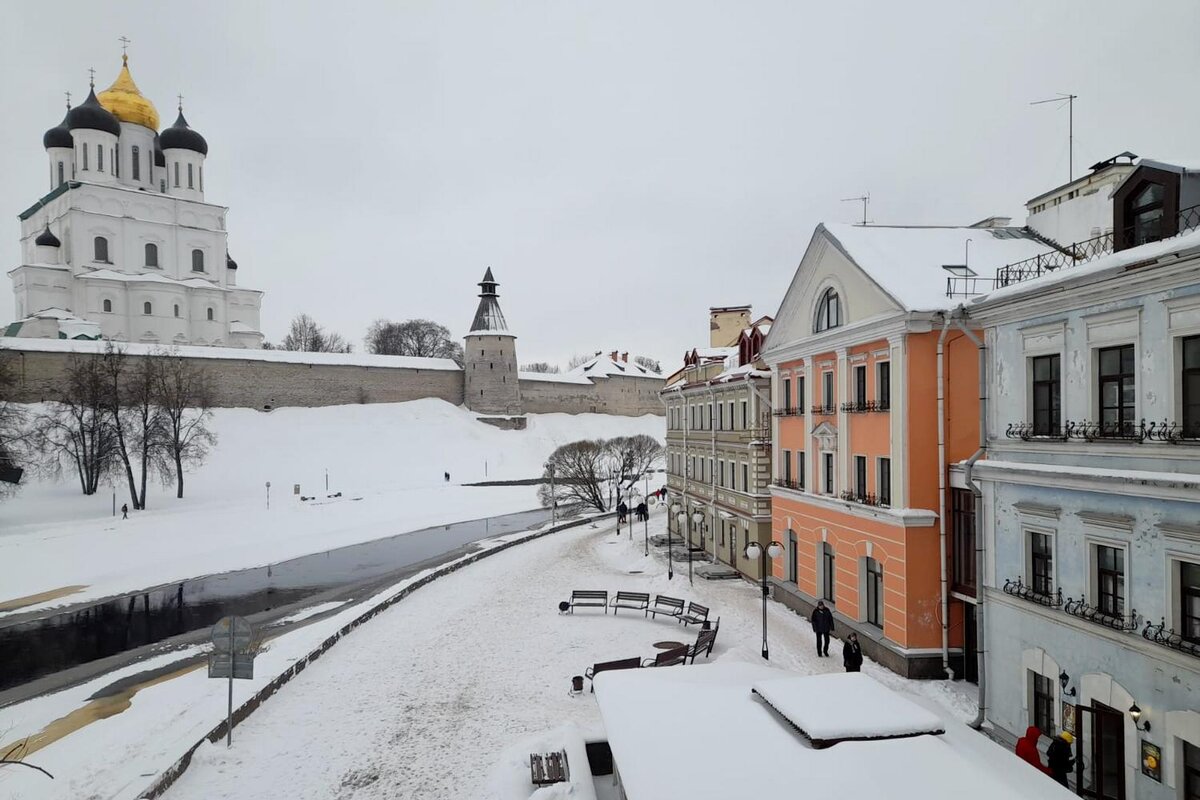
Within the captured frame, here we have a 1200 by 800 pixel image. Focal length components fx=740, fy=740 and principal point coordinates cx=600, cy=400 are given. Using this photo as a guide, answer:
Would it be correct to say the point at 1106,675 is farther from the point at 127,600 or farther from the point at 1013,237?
the point at 127,600

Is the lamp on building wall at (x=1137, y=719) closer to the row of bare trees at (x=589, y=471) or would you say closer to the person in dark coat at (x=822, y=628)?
the person in dark coat at (x=822, y=628)

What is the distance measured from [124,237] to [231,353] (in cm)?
1339

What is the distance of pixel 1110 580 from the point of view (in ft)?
27.9

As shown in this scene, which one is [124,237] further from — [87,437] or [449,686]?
[449,686]

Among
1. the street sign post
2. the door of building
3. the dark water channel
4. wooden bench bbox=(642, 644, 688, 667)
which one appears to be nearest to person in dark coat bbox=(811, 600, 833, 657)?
wooden bench bbox=(642, 644, 688, 667)

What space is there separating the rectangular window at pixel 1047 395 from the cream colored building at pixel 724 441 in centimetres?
988

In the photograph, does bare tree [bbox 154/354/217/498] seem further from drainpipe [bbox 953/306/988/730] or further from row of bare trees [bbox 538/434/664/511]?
drainpipe [bbox 953/306/988/730]

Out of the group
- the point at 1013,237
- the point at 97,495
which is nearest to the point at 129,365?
the point at 97,495

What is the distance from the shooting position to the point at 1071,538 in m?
8.95

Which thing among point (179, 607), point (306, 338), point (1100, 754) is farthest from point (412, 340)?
point (1100, 754)

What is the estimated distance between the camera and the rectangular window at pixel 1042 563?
942 cm

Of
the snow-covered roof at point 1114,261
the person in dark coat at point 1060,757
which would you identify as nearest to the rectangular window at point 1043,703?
the person in dark coat at point 1060,757

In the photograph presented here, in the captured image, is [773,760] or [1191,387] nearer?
[773,760]

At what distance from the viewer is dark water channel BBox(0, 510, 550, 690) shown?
15844 millimetres
